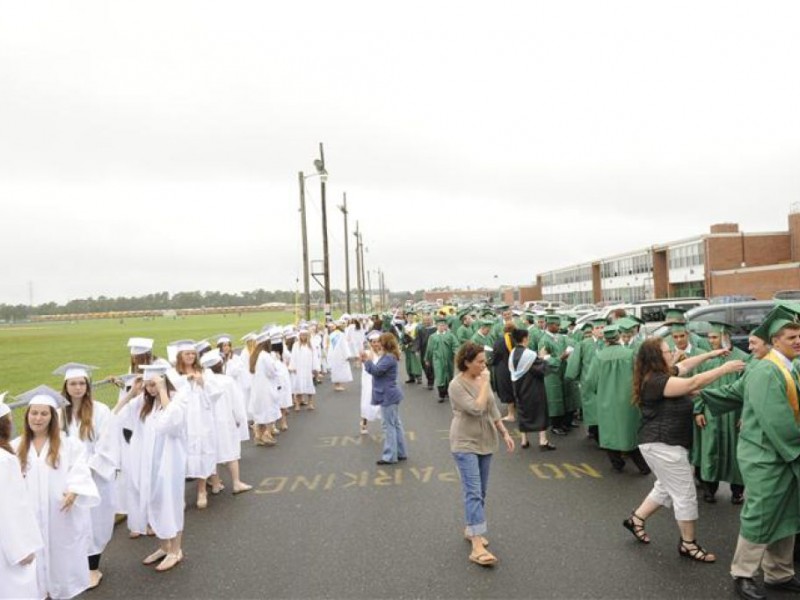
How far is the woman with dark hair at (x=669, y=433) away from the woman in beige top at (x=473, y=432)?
1242 millimetres

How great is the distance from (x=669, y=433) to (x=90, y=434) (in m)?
4.62

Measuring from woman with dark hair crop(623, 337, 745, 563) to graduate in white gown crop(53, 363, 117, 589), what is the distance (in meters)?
4.36

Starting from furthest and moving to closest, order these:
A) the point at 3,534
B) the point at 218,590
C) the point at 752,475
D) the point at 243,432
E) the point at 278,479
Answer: the point at 243,432 < the point at 278,479 < the point at 218,590 < the point at 752,475 < the point at 3,534

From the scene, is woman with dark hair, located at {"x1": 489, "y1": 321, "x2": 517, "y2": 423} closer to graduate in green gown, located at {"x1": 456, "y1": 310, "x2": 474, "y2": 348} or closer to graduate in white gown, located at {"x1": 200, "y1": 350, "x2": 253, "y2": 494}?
graduate in green gown, located at {"x1": 456, "y1": 310, "x2": 474, "y2": 348}

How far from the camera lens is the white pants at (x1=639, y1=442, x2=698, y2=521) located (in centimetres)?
482

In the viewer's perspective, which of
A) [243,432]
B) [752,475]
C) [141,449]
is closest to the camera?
[752,475]

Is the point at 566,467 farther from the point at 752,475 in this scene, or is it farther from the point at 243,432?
the point at 243,432

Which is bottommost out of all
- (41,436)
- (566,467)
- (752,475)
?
(566,467)

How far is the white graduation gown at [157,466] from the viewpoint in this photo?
16.9 feet

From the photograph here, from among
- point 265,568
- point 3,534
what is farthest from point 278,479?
point 3,534

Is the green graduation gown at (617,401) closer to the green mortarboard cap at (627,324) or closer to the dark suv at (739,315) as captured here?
the green mortarboard cap at (627,324)

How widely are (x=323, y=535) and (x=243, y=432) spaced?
3.42 metres

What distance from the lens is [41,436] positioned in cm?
428

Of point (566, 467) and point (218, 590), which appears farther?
point (566, 467)
